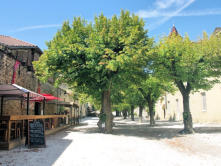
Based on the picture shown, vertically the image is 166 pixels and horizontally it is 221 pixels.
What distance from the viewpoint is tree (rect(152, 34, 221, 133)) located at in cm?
1452

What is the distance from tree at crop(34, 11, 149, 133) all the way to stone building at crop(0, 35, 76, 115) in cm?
160

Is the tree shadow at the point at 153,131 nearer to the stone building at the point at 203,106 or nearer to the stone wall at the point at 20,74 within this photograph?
the stone wall at the point at 20,74

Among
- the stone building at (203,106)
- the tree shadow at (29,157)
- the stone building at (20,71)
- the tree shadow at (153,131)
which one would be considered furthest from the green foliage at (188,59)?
the stone building at (203,106)

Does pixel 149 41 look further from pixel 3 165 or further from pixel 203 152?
pixel 3 165

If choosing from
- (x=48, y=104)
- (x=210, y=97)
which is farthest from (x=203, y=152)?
(x=210, y=97)

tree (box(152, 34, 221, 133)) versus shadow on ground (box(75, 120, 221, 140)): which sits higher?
tree (box(152, 34, 221, 133))

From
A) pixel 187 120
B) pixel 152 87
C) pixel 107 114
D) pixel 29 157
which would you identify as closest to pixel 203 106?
pixel 152 87

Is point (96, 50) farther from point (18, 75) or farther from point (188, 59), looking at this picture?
point (188, 59)

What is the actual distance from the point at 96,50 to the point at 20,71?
552 centimetres

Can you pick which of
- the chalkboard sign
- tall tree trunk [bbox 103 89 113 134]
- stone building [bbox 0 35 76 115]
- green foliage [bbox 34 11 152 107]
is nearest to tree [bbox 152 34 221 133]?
green foliage [bbox 34 11 152 107]

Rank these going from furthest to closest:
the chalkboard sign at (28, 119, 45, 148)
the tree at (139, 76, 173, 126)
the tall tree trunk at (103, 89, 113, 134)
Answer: the tree at (139, 76, 173, 126), the tall tree trunk at (103, 89, 113, 134), the chalkboard sign at (28, 119, 45, 148)

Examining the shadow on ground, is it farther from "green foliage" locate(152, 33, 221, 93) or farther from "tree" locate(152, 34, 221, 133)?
"green foliage" locate(152, 33, 221, 93)

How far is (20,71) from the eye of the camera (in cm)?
1467

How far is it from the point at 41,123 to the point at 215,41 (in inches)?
479
